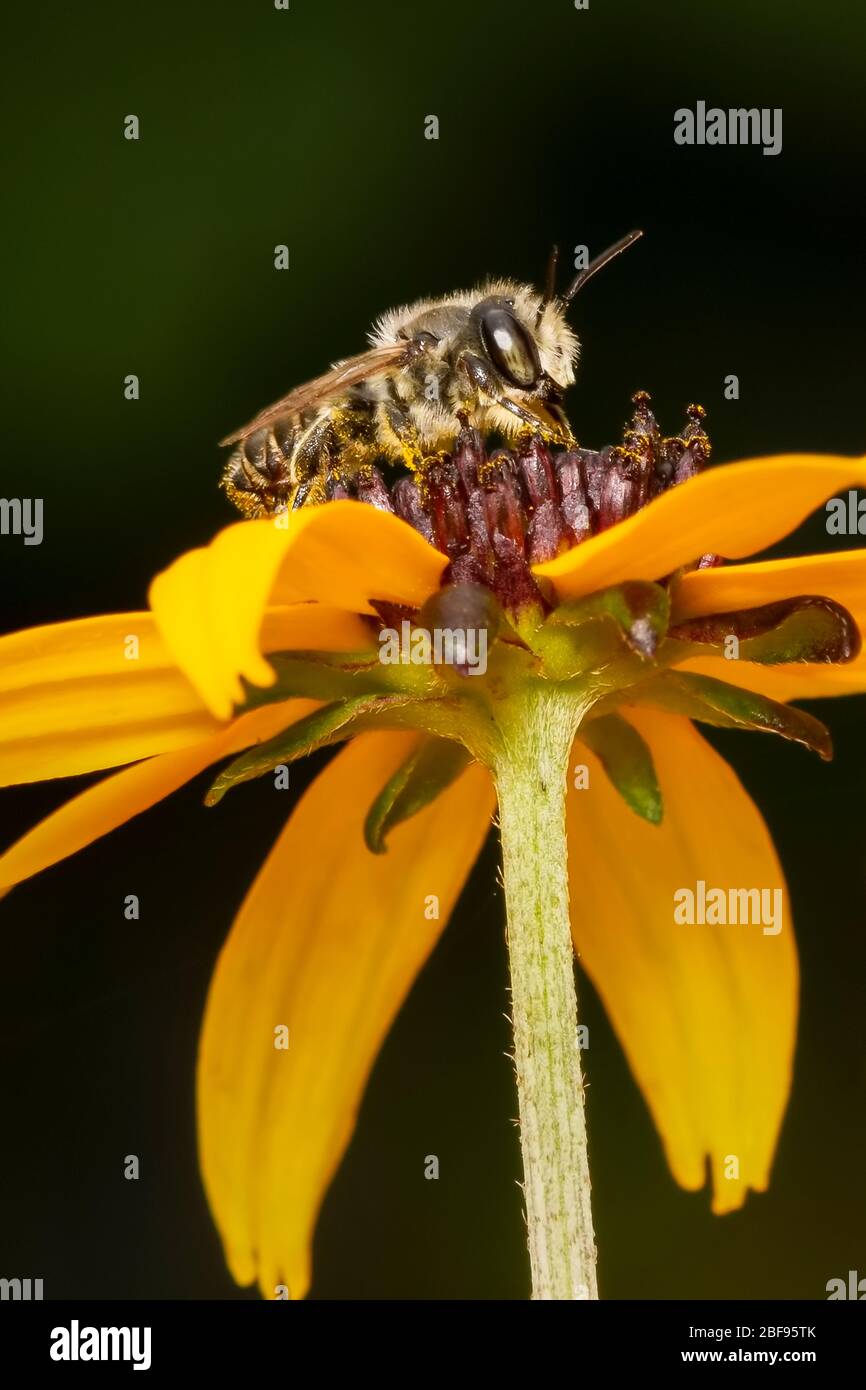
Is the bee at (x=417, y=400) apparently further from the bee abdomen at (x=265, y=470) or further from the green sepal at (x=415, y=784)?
the green sepal at (x=415, y=784)

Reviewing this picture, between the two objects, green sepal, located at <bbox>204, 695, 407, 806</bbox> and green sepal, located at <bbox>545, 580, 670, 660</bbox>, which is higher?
green sepal, located at <bbox>545, 580, 670, 660</bbox>

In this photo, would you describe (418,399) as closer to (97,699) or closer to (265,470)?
(265,470)

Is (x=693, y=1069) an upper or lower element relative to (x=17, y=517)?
lower

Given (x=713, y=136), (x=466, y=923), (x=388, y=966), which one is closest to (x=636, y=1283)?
(x=466, y=923)

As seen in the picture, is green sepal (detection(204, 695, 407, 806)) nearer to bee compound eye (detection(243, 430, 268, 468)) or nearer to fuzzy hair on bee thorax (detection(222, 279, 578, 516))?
fuzzy hair on bee thorax (detection(222, 279, 578, 516))

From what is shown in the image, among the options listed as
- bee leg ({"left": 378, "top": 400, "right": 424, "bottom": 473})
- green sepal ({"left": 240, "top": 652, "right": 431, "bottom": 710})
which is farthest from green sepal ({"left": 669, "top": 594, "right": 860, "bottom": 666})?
bee leg ({"left": 378, "top": 400, "right": 424, "bottom": 473})

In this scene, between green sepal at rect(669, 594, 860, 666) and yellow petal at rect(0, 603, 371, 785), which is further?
green sepal at rect(669, 594, 860, 666)
